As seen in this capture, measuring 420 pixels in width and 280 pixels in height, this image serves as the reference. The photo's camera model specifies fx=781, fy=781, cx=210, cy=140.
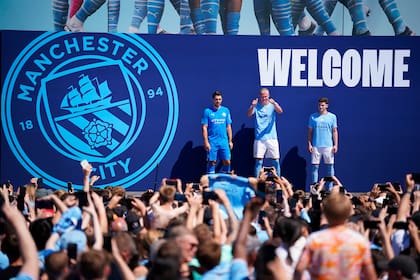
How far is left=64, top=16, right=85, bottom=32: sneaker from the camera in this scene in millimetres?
14117

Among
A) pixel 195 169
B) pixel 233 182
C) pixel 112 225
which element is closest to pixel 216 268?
pixel 112 225

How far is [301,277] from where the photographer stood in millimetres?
4559

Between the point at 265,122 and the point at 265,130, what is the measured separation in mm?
139

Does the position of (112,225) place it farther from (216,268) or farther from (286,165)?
(286,165)

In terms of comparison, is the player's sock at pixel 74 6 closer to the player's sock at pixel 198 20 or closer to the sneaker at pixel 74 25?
the sneaker at pixel 74 25

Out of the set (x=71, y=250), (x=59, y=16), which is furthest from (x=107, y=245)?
(x=59, y=16)

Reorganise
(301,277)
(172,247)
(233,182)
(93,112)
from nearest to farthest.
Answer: (172,247) → (301,277) → (233,182) → (93,112)

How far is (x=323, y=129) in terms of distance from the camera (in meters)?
13.5

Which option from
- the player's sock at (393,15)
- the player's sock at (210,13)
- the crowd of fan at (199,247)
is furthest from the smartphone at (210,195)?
the player's sock at (393,15)

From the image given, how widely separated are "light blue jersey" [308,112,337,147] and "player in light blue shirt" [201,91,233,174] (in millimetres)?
1478

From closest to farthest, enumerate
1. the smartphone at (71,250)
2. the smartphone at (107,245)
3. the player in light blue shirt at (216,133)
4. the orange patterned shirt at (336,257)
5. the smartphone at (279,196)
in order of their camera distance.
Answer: the orange patterned shirt at (336,257) < the smartphone at (71,250) < the smartphone at (107,245) < the smartphone at (279,196) < the player in light blue shirt at (216,133)

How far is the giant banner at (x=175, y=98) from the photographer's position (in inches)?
548

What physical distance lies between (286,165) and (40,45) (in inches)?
193

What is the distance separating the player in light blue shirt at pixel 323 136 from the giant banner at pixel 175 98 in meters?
0.43
